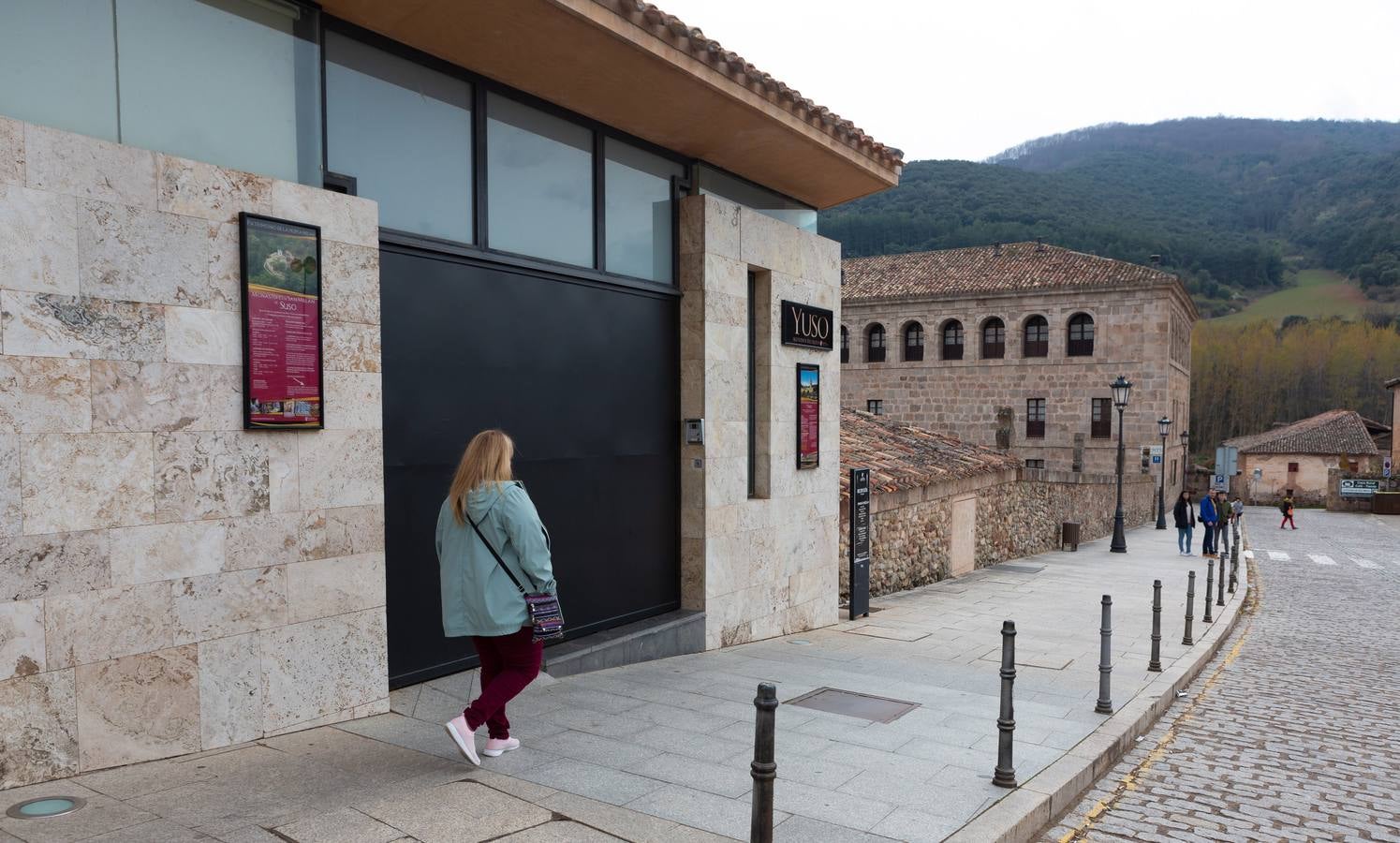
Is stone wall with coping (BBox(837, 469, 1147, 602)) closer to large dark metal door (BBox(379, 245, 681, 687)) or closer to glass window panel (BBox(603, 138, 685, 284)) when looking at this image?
large dark metal door (BBox(379, 245, 681, 687))

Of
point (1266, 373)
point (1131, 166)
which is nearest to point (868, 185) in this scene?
point (1266, 373)

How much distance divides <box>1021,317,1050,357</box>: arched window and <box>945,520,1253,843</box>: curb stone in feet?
115

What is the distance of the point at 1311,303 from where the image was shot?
360ft

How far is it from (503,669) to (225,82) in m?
3.68

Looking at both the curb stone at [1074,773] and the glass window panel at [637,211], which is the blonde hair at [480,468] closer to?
the curb stone at [1074,773]

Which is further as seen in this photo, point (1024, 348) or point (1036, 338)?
point (1024, 348)

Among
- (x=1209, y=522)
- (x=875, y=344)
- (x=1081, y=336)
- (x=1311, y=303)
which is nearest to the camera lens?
(x=1209, y=522)

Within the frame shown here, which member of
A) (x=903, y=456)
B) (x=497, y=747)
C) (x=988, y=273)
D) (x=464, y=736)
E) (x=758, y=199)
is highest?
(x=988, y=273)

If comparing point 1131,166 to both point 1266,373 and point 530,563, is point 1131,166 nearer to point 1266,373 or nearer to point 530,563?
point 1266,373

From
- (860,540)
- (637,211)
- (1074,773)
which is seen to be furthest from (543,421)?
(860,540)

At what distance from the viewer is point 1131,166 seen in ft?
517

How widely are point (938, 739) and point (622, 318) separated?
429 cm

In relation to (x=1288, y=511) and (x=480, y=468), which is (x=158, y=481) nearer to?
(x=480, y=468)

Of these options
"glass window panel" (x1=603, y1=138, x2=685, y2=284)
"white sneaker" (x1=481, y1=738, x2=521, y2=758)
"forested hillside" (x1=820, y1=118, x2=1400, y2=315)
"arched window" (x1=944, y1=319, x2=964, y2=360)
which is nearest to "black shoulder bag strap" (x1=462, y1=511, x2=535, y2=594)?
"white sneaker" (x1=481, y1=738, x2=521, y2=758)
